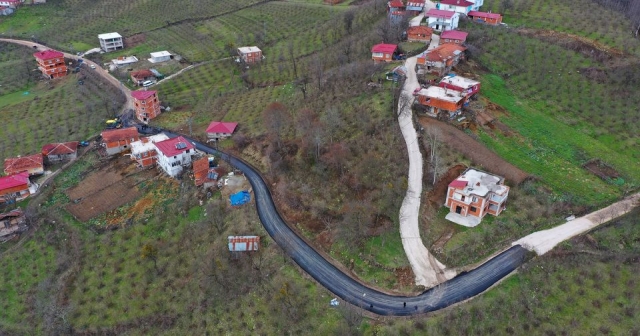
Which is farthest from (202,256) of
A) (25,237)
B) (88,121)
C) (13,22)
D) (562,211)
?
(13,22)

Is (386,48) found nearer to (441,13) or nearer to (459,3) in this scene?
(441,13)

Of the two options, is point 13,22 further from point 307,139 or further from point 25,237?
point 307,139

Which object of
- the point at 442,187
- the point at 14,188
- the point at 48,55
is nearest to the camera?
the point at 442,187

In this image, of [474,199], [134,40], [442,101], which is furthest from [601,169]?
[134,40]

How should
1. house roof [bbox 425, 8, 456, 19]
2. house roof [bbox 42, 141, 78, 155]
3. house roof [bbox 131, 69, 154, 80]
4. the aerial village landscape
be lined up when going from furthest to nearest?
house roof [bbox 131, 69, 154, 80] < house roof [bbox 425, 8, 456, 19] < house roof [bbox 42, 141, 78, 155] < the aerial village landscape

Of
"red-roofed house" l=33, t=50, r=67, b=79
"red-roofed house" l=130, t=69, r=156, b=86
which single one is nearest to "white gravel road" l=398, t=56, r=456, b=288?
"red-roofed house" l=130, t=69, r=156, b=86

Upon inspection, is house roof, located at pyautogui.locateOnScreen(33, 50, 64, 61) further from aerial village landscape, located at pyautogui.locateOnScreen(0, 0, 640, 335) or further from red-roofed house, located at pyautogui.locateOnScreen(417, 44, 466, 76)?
red-roofed house, located at pyautogui.locateOnScreen(417, 44, 466, 76)

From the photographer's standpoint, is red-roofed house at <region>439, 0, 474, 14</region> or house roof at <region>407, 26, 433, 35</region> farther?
red-roofed house at <region>439, 0, 474, 14</region>

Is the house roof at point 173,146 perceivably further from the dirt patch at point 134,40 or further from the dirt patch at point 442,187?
the dirt patch at point 134,40
